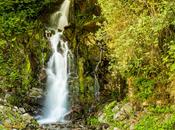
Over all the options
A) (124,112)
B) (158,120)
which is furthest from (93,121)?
(158,120)

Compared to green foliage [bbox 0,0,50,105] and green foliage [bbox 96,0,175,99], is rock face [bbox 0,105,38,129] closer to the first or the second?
Answer: green foliage [bbox 96,0,175,99]

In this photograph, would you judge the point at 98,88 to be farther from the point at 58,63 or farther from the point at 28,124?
the point at 28,124

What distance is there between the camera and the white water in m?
20.0

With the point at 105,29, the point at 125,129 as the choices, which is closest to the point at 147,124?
the point at 125,129

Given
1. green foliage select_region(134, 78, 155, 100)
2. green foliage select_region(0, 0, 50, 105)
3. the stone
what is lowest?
the stone

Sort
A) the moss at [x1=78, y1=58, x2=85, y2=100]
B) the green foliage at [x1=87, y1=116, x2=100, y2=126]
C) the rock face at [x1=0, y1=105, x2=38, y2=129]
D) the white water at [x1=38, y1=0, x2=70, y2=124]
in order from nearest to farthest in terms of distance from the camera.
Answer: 1. the rock face at [x1=0, y1=105, x2=38, y2=129]
2. the green foliage at [x1=87, y1=116, x2=100, y2=126]
3. the white water at [x1=38, y1=0, x2=70, y2=124]
4. the moss at [x1=78, y1=58, x2=85, y2=100]

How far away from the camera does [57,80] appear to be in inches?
824

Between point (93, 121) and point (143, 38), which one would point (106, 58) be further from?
point (143, 38)

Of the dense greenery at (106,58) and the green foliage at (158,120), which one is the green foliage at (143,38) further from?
the green foliage at (158,120)

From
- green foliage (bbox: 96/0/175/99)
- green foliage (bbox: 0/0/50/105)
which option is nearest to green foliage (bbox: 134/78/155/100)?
green foliage (bbox: 96/0/175/99)

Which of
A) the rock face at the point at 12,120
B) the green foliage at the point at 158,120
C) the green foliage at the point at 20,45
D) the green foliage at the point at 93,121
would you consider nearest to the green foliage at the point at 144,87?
the green foliage at the point at 158,120

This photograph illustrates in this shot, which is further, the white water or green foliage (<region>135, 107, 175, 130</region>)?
the white water

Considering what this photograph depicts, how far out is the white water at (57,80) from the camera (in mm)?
19953

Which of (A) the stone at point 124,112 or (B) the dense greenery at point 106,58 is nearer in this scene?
(B) the dense greenery at point 106,58
